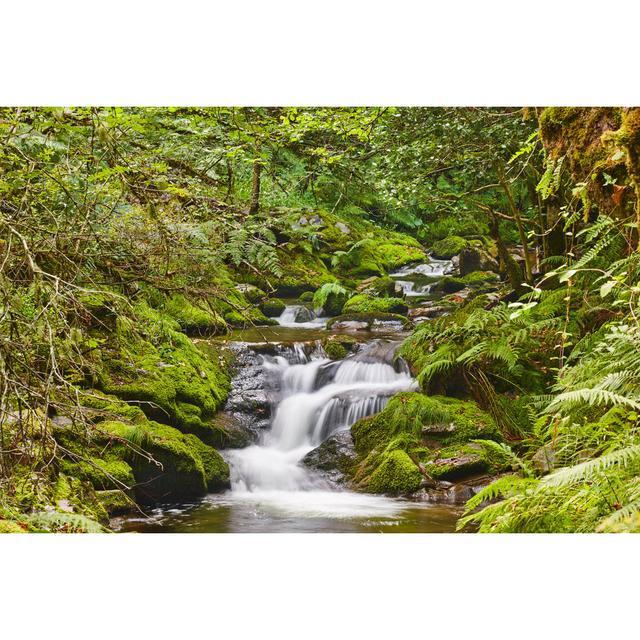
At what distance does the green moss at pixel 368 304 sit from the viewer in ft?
12.3

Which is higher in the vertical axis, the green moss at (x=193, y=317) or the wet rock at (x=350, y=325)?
the wet rock at (x=350, y=325)

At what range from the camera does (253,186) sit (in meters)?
3.75

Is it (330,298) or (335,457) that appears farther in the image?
(330,298)

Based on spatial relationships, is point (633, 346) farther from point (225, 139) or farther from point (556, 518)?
point (225, 139)

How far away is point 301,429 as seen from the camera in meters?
3.68

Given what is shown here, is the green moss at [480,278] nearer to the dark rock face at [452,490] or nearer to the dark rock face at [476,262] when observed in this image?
the dark rock face at [476,262]

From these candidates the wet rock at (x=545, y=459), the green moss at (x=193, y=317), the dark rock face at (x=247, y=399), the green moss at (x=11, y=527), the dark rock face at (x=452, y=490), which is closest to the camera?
the green moss at (x=11, y=527)

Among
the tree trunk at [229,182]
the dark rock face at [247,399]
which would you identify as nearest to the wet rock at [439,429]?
the dark rock face at [247,399]

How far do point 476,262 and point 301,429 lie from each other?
151 cm

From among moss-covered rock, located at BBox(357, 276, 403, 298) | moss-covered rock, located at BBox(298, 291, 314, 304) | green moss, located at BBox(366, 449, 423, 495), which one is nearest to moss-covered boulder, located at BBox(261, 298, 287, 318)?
moss-covered rock, located at BBox(298, 291, 314, 304)

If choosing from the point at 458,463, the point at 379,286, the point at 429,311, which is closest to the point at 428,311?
the point at 429,311

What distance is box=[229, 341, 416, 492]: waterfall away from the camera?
351cm

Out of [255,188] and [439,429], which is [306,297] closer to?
[255,188]

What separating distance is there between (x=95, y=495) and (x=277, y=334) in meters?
1.39
